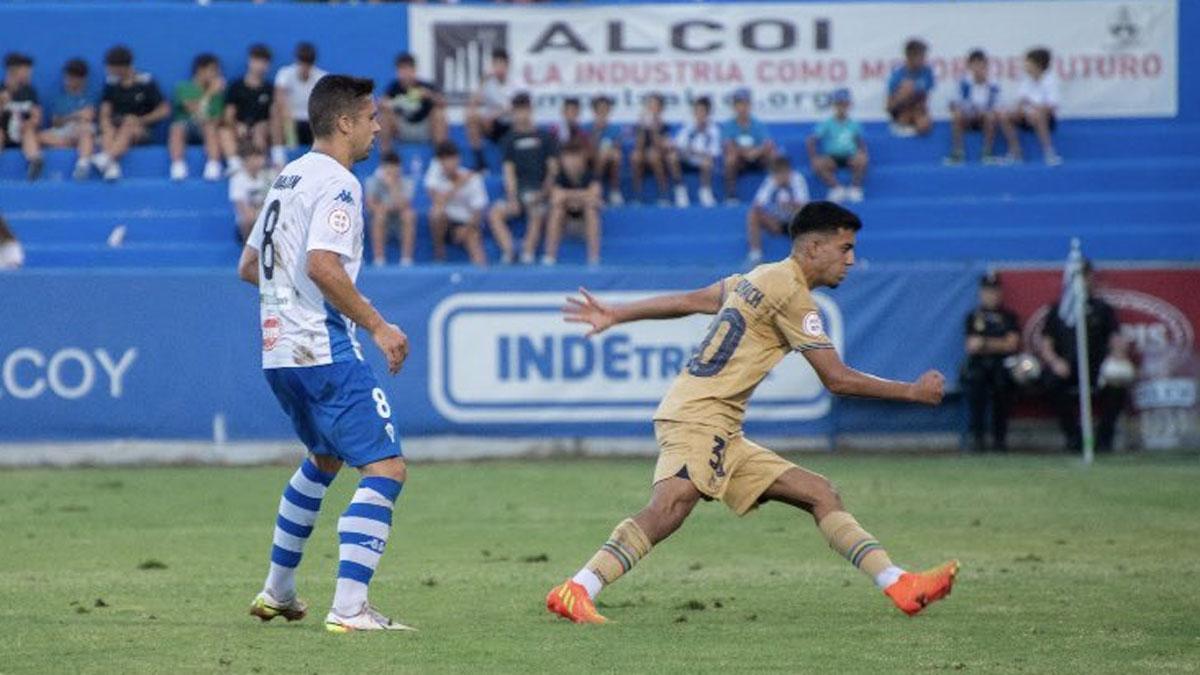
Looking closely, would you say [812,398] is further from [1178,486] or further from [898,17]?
[898,17]

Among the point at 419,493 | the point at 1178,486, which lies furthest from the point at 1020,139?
the point at 419,493

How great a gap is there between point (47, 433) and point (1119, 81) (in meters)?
14.9

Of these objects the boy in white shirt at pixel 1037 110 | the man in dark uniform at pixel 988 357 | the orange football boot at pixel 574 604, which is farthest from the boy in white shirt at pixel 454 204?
the orange football boot at pixel 574 604

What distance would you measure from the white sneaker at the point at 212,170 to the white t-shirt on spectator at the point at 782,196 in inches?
245

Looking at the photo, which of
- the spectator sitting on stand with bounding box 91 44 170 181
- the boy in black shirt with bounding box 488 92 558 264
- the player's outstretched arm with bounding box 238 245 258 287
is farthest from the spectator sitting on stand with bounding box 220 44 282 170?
the player's outstretched arm with bounding box 238 245 258 287

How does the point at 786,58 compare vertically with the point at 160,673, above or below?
above

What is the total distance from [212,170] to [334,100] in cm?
1663

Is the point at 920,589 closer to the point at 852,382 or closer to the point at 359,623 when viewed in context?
the point at 852,382

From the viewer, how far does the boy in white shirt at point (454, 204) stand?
24.0 metres

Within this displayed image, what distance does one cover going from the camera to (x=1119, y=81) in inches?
1088

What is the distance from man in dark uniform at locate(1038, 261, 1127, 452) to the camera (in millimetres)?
19781

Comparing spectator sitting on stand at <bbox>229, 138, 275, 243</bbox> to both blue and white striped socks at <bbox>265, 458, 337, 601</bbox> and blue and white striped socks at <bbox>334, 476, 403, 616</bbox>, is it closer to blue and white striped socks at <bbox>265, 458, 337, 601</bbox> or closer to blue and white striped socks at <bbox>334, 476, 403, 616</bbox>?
blue and white striped socks at <bbox>265, 458, 337, 601</bbox>

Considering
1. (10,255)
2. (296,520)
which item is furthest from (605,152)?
(296,520)

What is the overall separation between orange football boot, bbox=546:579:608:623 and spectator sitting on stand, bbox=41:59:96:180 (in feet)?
56.4
